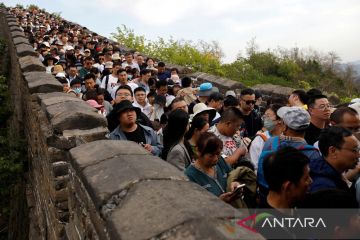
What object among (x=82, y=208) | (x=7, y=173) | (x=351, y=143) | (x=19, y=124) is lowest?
(x=7, y=173)

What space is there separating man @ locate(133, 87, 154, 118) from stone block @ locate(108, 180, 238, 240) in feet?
14.2

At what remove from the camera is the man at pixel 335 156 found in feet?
8.98

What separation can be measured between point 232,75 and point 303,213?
1736cm

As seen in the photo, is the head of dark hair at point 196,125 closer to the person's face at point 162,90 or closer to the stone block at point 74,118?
the stone block at point 74,118

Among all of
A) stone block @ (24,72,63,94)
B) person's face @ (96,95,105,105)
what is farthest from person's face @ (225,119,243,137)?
person's face @ (96,95,105,105)

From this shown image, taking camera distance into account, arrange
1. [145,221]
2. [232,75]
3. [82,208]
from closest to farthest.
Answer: [145,221] < [82,208] < [232,75]

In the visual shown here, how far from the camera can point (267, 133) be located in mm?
4227

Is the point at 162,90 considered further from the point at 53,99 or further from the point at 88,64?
the point at 88,64

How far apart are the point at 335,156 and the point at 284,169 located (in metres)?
0.86

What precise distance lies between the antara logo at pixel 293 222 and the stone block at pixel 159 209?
304 millimetres

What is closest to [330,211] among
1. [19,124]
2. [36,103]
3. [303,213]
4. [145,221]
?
[303,213]

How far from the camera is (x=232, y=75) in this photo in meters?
19.1

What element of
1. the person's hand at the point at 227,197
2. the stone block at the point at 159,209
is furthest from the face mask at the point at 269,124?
the stone block at the point at 159,209

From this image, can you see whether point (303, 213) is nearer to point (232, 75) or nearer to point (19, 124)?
point (19, 124)
